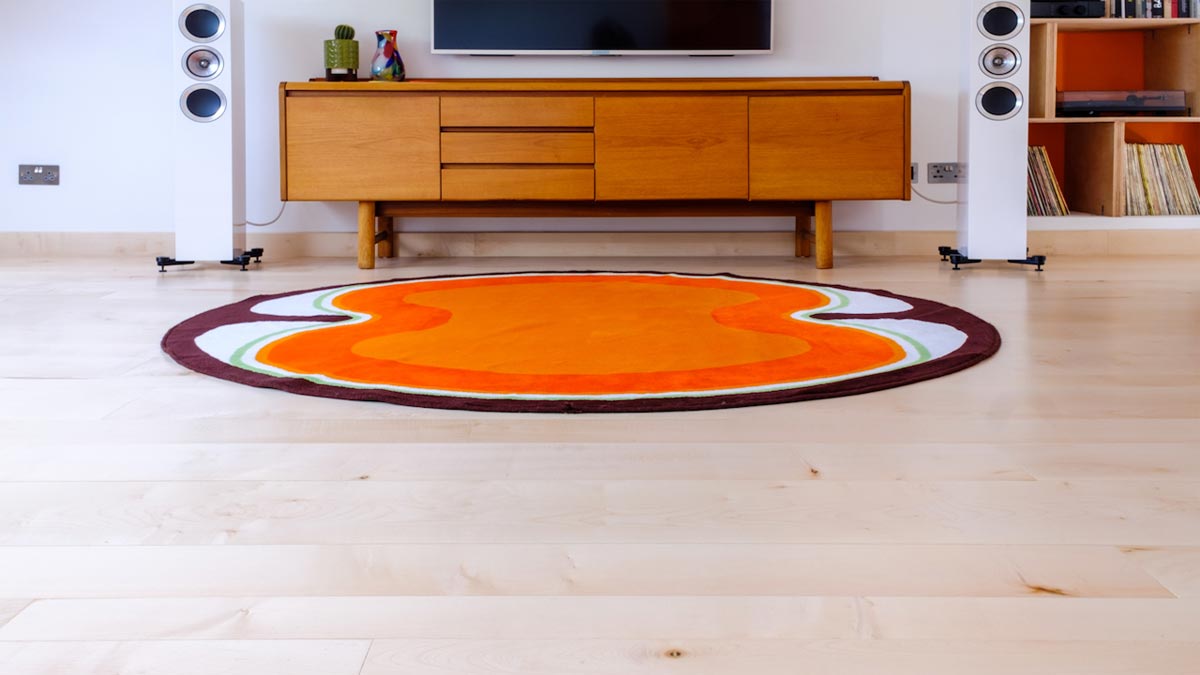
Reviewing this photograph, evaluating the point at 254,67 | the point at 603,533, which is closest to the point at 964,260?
the point at 254,67

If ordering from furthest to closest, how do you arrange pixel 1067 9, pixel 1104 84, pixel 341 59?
1. pixel 1104 84
2. pixel 1067 9
3. pixel 341 59

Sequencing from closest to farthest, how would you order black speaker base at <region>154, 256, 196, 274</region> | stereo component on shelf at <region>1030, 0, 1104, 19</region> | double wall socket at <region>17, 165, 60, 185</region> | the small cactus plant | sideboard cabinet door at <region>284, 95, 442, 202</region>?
1. black speaker base at <region>154, 256, 196, 274</region>
2. sideboard cabinet door at <region>284, 95, 442, 202</region>
3. the small cactus plant
4. stereo component on shelf at <region>1030, 0, 1104, 19</region>
5. double wall socket at <region>17, 165, 60, 185</region>

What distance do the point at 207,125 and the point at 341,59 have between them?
511 millimetres

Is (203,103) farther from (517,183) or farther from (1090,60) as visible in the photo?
(1090,60)

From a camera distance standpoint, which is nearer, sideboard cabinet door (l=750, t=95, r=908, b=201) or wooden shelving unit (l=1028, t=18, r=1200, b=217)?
sideboard cabinet door (l=750, t=95, r=908, b=201)

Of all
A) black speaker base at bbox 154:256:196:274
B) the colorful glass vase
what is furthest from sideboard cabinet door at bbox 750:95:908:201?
black speaker base at bbox 154:256:196:274

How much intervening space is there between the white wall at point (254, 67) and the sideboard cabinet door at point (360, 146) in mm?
537

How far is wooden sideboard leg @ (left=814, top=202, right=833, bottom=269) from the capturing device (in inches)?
157

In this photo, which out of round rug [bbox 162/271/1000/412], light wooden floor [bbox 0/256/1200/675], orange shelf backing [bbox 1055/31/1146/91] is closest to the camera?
light wooden floor [bbox 0/256/1200/675]

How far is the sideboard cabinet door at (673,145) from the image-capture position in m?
3.94

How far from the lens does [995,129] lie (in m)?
3.84

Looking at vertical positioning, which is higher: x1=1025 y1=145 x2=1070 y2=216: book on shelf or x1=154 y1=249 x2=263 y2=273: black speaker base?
x1=1025 y1=145 x2=1070 y2=216: book on shelf

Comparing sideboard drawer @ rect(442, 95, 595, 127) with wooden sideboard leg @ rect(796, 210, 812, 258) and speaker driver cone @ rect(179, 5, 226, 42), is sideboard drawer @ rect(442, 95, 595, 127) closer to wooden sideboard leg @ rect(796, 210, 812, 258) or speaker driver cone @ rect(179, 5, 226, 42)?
speaker driver cone @ rect(179, 5, 226, 42)

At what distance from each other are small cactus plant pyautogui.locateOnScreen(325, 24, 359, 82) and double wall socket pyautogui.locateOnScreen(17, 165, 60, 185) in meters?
1.16
